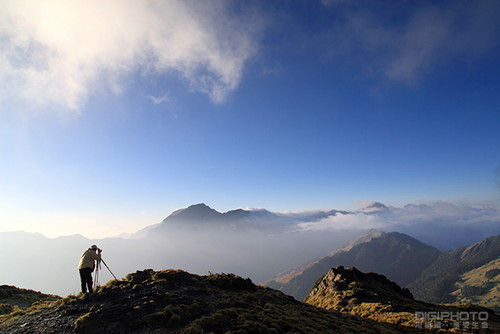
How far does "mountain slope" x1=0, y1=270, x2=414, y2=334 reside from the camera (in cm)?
1535

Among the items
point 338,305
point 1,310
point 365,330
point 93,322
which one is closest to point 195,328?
point 93,322

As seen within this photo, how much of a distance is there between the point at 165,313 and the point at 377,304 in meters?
37.2

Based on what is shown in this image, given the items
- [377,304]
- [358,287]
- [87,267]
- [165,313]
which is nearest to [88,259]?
[87,267]

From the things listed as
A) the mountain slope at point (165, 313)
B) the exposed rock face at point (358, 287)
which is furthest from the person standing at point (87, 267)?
the exposed rock face at point (358, 287)

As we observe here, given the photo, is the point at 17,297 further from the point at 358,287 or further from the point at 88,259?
the point at 358,287

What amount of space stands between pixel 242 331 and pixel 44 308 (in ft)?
54.1

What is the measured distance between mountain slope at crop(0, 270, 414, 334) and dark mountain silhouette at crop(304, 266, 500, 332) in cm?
984

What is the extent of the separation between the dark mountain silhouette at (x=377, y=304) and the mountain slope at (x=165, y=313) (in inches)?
388

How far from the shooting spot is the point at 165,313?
16.9m

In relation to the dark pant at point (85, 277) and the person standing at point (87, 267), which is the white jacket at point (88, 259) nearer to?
the person standing at point (87, 267)

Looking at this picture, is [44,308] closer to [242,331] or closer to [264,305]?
[242,331]

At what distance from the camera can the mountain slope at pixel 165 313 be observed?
15.4m

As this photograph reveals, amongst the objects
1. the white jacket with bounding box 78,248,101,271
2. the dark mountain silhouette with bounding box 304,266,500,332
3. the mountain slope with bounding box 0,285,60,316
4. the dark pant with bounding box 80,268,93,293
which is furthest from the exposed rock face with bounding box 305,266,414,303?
the mountain slope with bounding box 0,285,60,316

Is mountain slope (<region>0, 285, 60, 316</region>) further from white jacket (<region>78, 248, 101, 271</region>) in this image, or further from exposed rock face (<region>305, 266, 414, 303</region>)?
exposed rock face (<region>305, 266, 414, 303</region>)
